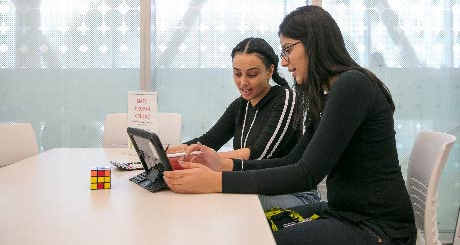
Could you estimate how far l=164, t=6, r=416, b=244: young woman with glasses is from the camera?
1.37 metres

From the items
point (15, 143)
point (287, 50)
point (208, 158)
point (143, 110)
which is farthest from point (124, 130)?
point (287, 50)

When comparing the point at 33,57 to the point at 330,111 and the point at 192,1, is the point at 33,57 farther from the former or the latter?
the point at 330,111

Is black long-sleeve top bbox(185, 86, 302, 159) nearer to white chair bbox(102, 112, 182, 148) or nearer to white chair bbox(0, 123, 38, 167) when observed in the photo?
white chair bbox(102, 112, 182, 148)

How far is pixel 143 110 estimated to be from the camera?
2205mm

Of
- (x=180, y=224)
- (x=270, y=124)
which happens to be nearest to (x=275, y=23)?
(x=270, y=124)

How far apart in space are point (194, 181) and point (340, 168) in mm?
463

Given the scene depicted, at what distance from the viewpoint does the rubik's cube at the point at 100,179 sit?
4.83 feet

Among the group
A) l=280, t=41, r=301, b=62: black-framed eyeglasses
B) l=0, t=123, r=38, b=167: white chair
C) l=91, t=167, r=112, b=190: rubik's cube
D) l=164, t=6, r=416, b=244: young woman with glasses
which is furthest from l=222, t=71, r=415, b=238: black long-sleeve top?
l=0, t=123, r=38, b=167: white chair

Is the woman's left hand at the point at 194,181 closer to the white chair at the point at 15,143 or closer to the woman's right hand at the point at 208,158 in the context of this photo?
the woman's right hand at the point at 208,158

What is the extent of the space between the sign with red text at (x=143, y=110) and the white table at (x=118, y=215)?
0.52 m

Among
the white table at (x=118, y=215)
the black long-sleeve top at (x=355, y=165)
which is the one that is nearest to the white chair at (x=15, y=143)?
the white table at (x=118, y=215)

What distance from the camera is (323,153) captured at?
4.49 feet

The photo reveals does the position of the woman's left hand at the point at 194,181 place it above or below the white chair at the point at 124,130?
above

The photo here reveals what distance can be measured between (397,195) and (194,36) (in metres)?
2.46
